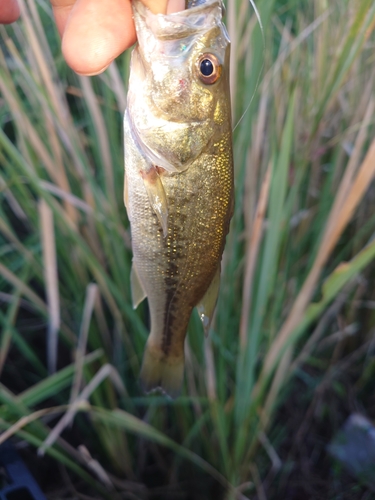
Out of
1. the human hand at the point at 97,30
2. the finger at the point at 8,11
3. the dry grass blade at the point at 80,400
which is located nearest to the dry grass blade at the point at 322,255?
the dry grass blade at the point at 80,400

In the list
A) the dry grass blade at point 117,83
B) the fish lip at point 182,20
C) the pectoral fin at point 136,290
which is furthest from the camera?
the dry grass blade at point 117,83

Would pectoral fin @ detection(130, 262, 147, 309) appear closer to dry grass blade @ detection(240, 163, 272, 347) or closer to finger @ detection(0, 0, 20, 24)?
dry grass blade @ detection(240, 163, 272, 347)

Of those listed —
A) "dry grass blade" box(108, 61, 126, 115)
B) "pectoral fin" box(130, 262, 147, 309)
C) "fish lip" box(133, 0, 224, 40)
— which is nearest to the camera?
"fish lip" box(133, 0, 224, 40)

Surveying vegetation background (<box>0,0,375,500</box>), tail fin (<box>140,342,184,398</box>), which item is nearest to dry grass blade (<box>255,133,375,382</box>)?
vegetation background (<box>0,0,375,500</box>)

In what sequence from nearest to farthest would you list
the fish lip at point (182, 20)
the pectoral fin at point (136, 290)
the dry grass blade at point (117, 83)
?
the fish lip at point (182, 20) < the pectoral fin at point (136, 290) < the dry grass blade at point (117, 83)

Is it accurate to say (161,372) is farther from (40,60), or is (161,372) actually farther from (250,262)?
(40,60)

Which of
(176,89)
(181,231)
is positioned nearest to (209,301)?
(181,231)

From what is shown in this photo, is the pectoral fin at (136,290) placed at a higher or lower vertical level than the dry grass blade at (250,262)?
higher

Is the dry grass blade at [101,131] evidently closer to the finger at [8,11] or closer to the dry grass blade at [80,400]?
the finger at [8,11]
